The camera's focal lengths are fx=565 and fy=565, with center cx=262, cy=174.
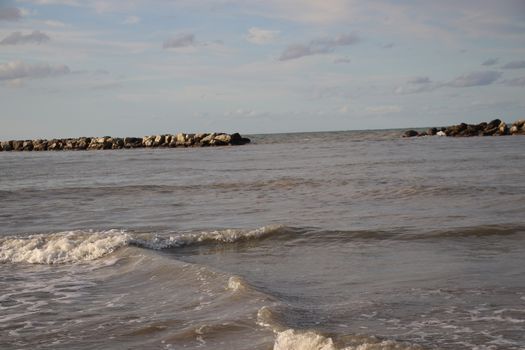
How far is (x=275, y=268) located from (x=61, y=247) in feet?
16.4

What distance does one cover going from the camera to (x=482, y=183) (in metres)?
17.8

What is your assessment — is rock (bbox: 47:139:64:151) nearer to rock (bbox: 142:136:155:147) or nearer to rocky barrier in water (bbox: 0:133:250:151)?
rocky barrier in water (bbox: 0:133:250:151)

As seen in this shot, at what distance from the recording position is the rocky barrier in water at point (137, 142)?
65375 millimetres

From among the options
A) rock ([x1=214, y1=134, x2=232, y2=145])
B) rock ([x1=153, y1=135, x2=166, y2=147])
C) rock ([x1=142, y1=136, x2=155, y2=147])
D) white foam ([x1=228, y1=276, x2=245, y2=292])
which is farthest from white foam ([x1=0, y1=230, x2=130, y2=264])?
rock ([x1=142, y1=136, x2=155, y2=147])

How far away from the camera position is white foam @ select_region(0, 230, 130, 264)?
36.9ft

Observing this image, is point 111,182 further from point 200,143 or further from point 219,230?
point 200,143

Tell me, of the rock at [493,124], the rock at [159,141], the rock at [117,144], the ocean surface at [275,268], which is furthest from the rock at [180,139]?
the ocean surface at [275,268]

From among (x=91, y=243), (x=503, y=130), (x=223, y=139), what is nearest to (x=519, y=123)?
(x=503, y=130)

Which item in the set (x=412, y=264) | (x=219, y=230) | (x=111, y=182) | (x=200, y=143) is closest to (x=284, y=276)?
(x=412, y=264)

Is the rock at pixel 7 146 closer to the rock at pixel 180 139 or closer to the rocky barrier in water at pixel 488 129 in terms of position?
the rock at pixel 180 139

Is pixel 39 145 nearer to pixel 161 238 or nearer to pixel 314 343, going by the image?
pixel 161 238

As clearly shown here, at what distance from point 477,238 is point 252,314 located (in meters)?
5.80

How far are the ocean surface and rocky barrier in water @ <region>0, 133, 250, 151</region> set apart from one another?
45606mm

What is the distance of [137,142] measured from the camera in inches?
2751
